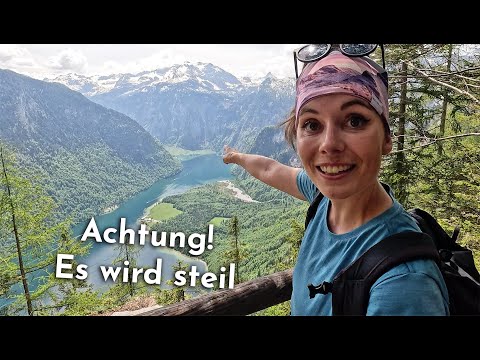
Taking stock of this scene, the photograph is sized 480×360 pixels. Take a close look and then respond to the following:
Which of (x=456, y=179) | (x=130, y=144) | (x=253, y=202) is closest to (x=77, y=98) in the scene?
(x=130, y=144)

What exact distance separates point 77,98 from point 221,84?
3945cm

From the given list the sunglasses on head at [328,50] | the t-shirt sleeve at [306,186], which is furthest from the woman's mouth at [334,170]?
the t-shirt sleeve at [306,186]

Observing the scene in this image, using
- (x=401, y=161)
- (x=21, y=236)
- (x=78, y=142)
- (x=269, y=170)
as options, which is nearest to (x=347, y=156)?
(x=269, y=170)

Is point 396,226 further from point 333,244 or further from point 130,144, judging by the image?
point 130,144

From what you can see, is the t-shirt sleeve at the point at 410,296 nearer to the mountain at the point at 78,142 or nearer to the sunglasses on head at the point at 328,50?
the sunglasses on head at the point at 328,50

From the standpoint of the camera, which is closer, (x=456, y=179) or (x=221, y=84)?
(x=456, y=179)

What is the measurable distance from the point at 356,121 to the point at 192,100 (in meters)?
94.5

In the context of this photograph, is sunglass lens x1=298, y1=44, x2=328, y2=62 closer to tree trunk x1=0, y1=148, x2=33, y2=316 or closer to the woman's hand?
the woman's hand

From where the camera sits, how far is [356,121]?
65 cm

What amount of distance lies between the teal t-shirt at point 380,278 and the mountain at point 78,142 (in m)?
46.4

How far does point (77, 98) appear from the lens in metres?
76.1

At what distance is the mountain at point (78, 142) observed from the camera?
51625 mm

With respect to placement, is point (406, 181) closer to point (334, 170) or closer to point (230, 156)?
point (230, 156)

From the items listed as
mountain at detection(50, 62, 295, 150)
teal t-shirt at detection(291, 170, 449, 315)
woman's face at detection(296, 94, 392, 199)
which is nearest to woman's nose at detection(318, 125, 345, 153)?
woman's face at detection(296, 94, 392, 199)
